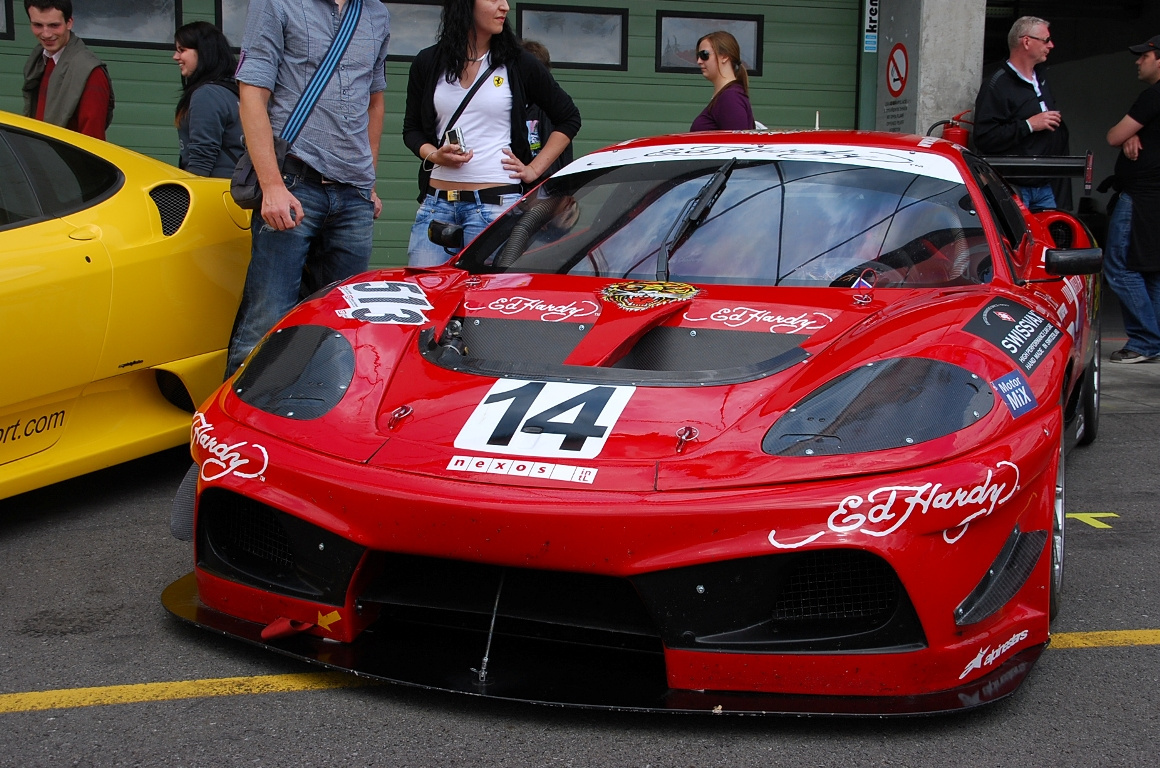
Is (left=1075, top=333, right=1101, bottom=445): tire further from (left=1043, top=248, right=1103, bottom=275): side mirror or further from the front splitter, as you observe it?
the front splitter

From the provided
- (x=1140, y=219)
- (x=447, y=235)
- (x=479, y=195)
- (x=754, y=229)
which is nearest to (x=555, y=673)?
(x=754, y=229)

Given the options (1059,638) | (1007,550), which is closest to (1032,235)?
(1059,638)

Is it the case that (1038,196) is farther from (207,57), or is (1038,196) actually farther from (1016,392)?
(1016,392)

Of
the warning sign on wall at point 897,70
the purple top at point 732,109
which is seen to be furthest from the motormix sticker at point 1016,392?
the warning sign on wall at point 897,70

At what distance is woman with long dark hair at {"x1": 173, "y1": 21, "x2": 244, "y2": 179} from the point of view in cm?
521

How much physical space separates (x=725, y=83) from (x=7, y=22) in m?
5.02

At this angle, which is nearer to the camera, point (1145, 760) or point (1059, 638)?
point (1145, 760)

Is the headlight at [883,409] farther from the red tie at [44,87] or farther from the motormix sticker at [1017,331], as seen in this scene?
the red tie at [44,87]

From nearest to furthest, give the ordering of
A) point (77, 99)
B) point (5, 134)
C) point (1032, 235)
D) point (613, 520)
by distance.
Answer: point (613, 520)
point (5, 134)
point (1032, 235)
point (77, 99)

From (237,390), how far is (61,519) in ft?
4.31

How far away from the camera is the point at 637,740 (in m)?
2.23

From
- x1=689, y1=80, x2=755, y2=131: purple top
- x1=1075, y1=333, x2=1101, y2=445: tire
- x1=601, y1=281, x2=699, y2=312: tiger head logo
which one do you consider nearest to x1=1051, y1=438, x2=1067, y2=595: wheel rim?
x1=601, y1=281, x2=699, y2=312: tiger head logo

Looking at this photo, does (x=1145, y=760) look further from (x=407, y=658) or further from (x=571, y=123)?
(x=571, y=123)

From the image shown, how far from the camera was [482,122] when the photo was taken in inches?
180
